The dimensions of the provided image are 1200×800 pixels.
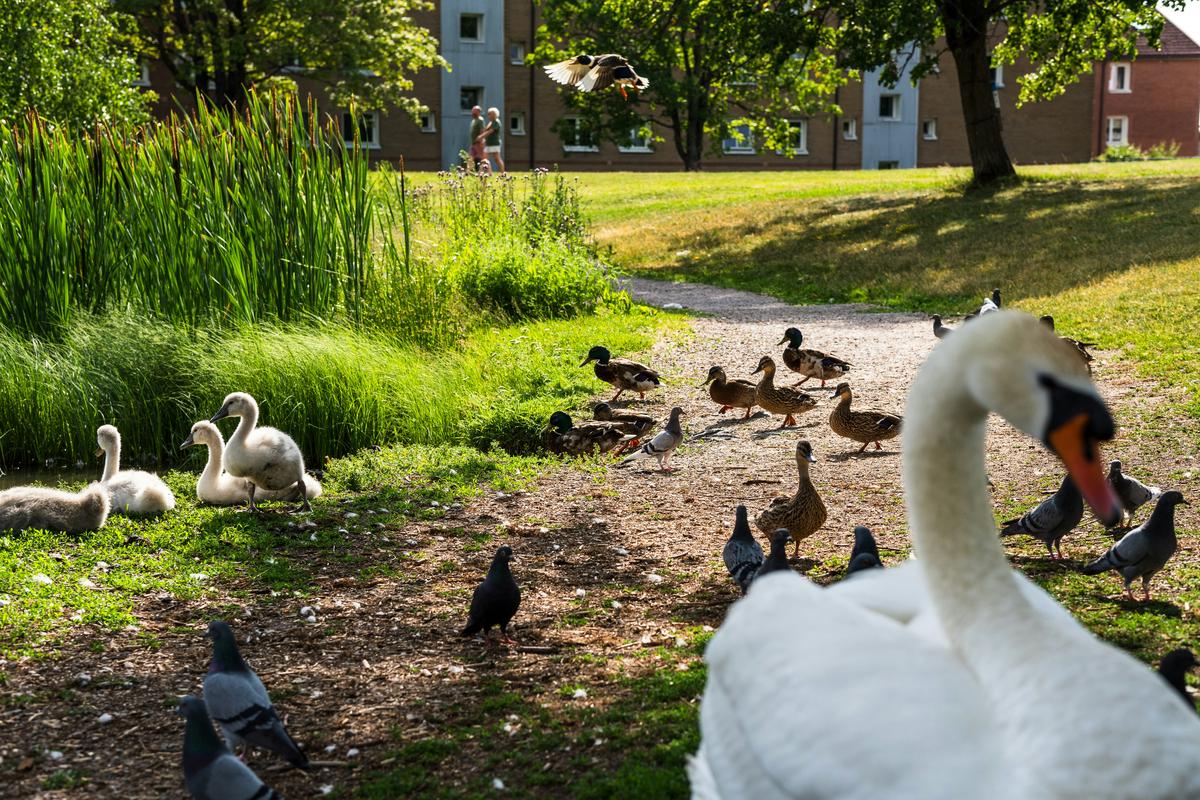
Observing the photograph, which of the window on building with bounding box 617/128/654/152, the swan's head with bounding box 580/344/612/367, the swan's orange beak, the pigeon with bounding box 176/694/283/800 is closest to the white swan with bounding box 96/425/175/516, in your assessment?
the pigeon with bounding box 176/694/283/800

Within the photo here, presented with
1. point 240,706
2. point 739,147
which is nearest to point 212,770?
point 240,706

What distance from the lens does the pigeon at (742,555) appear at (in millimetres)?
6156

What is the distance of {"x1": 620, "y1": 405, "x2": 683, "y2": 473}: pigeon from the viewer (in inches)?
379

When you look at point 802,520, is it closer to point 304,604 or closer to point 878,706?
point 304,604

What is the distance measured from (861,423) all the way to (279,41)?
3465 centimetres

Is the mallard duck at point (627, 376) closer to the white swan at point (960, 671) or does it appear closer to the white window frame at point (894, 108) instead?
the white swan at point (960, 671)

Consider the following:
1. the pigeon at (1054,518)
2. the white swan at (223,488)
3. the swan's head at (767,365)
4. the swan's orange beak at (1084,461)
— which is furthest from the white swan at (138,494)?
the swan's orange beak at (1084,461)

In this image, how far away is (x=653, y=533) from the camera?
792 cm

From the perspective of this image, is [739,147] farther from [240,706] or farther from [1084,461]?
[1084,461]

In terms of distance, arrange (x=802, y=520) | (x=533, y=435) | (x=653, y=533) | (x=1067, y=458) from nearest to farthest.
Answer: (x=1067, y=458), (x=802, y=520), (x=653, y=533), (x=533, y=435)

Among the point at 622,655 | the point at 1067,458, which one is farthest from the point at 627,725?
the point at 1067,458

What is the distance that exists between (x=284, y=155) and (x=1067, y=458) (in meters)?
9.81

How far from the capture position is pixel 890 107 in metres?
59.5

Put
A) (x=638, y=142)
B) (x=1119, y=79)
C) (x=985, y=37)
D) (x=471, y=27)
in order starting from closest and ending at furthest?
1. (x=985, y=37)
2. (x=471, y=27)
3. (x=638, y=142)
4. (x=1119, y=79)
